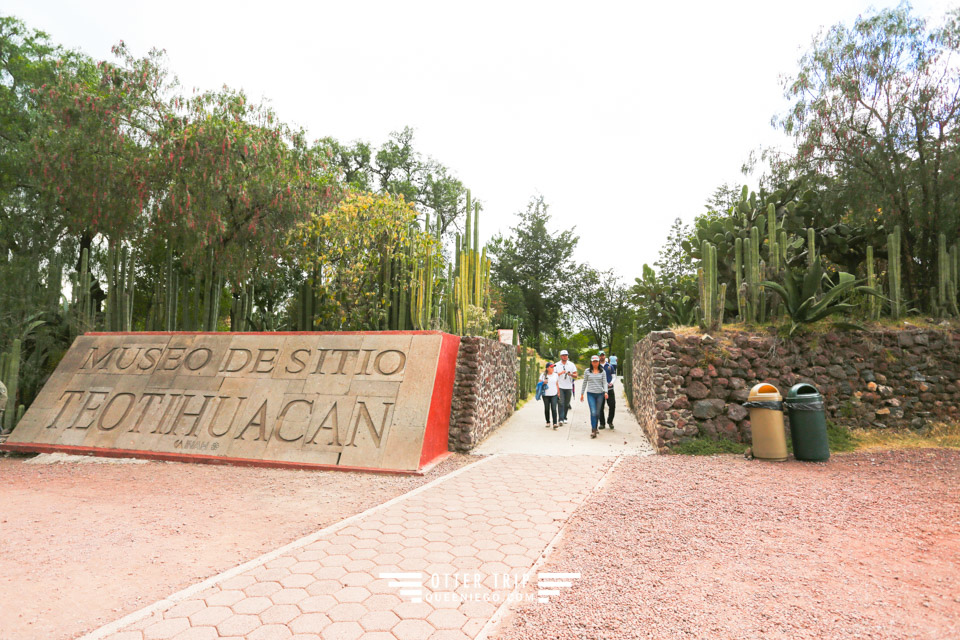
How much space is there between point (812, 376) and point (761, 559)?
18.0 feet

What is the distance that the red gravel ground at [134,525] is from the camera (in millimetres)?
3002

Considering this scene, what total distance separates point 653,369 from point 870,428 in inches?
131

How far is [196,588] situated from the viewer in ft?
10.1

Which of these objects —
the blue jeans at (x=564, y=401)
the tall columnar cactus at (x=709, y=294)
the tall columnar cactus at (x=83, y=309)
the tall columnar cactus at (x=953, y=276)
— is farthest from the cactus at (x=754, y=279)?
the tall columnar cactus at (x=83, y=309)

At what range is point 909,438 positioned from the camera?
7461 millimetres

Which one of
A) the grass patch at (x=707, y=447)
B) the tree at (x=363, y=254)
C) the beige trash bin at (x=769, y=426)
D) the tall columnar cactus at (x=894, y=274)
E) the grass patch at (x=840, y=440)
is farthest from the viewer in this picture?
the tree at (x=363, y=254)

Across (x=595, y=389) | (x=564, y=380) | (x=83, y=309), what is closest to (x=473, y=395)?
(x=595, y=389)

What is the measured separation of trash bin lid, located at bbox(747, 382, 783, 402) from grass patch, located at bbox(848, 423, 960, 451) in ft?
4.46

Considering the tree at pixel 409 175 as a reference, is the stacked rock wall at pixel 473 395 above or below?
below

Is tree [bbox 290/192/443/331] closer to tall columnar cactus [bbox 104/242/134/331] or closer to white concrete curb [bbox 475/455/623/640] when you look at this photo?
tall columnar cactus [bbox 104/242/134/331]

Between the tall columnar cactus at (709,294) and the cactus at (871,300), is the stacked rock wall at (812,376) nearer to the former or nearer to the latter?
the tall columnar cactus at (709,294)

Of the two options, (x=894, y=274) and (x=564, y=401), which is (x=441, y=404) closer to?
(x=564, y=401)

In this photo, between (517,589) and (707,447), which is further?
(707,447)

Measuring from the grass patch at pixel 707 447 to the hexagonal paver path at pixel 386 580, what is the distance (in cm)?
312
